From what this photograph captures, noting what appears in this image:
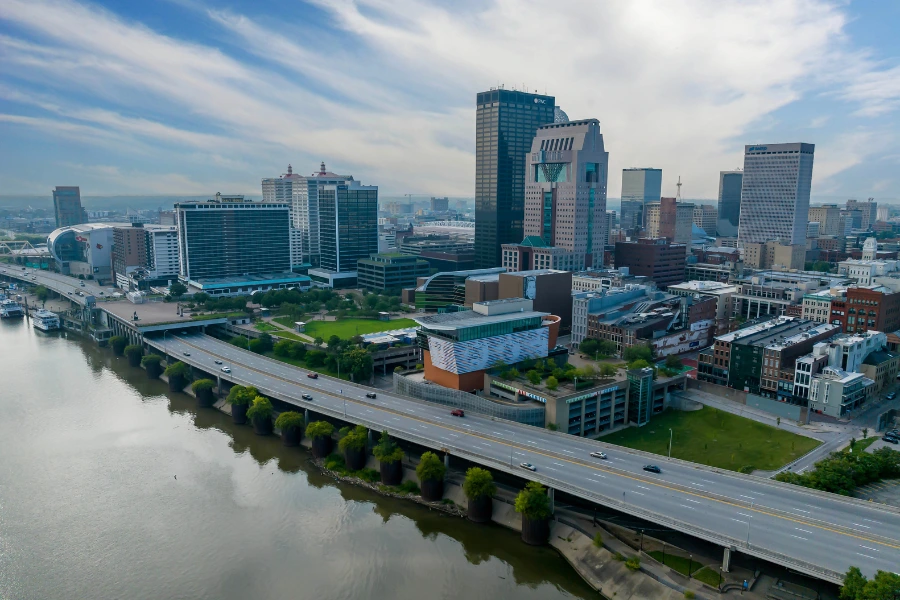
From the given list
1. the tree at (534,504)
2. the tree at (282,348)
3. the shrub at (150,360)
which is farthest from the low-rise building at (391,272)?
the tree at (534,504)

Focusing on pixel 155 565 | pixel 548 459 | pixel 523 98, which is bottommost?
pixel 155 565

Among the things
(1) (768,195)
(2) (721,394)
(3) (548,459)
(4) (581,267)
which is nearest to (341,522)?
(3) (548,459)

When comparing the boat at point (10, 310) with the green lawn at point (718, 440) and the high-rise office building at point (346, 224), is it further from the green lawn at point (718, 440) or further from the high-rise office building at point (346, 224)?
the green lawn at point (718, 440)

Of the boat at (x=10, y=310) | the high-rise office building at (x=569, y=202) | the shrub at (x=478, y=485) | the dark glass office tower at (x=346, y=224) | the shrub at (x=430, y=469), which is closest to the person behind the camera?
the shrub at (x=478, y=485)

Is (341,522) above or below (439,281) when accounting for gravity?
below

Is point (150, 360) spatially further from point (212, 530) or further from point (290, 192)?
point (290, 192)

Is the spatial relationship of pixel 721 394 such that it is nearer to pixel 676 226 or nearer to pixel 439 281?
pixel 439 281

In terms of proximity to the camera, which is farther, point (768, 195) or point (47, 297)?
point (768, 195)
